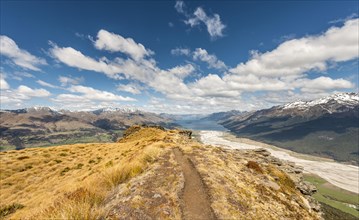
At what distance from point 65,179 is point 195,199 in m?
25.8

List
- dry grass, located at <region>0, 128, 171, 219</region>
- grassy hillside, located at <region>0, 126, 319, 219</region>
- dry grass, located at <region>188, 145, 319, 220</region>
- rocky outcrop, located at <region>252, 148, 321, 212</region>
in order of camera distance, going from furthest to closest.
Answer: rocky outcrop, located at <region>252, 148, 321, 212</region> < dry grass, located at <region>188, 145, 319, 220</region> < dry grass, located at <region>0, 128, 171, 219</region> < grassy hillside, located at <region>0, 126, 319, 219</region>

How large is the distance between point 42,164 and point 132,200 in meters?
37.5

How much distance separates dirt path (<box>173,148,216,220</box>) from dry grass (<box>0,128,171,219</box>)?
4265mm

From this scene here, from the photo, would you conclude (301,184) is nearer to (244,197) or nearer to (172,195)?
(244,197)

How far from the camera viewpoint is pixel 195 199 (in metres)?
12.2

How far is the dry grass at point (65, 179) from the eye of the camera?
10.3 meters

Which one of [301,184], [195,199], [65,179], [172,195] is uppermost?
[172,195]

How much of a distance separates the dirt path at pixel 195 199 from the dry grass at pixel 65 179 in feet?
14.0

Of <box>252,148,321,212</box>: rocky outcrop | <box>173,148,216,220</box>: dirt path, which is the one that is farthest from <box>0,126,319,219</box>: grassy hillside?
<box>252,148,321,212</box>: rocky outcrop

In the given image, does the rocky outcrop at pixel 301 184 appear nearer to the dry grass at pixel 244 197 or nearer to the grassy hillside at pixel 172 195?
the grassy hillside at pixel 172 195

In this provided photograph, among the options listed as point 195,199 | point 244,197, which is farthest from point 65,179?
point 244,197

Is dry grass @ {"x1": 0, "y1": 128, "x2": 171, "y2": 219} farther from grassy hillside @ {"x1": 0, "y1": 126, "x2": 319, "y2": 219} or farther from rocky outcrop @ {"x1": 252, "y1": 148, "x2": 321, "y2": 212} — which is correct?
rocky outcrop @ {"x1": 252, "y1": 148, "x2": 321, "y2": 212}

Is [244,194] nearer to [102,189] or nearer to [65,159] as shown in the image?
[102,189]

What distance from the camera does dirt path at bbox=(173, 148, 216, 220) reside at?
1039 cm
